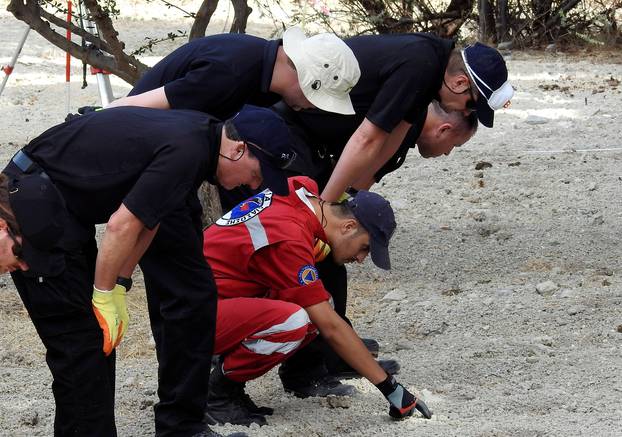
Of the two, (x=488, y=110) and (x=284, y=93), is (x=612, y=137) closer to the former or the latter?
(x=488, y=110)

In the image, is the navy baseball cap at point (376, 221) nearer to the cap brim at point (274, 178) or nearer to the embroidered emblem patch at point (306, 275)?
the embroidered emblem patch at point (306, 275)

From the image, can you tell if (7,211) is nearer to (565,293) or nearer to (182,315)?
(182,315)

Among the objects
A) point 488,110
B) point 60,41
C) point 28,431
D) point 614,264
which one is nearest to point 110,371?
point 28,431

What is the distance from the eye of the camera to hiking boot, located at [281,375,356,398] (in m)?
4.33

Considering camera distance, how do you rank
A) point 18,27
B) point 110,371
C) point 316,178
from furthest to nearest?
point 18,27
point 316,178
point 110,371

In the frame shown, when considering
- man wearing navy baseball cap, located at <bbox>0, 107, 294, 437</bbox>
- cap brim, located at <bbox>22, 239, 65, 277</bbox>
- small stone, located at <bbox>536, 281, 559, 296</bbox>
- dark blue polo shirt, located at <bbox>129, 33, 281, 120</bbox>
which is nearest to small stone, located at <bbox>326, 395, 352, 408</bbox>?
man wearing navy baseball cap, located at <bbox>0, 107, 294, 437</bbox>

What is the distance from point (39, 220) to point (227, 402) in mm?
Result: 1315

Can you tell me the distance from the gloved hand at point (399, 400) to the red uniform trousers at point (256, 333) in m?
0.36

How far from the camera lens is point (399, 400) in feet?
12.9

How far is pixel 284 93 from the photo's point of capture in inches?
156

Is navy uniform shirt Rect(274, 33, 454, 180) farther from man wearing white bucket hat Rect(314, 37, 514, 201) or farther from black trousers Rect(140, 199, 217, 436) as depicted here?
black trousers Rect(140, 199, 217, 436)

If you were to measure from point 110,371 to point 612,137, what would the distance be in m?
5.64

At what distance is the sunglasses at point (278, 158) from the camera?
3346mm

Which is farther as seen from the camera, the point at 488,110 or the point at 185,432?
the point at 488,110
